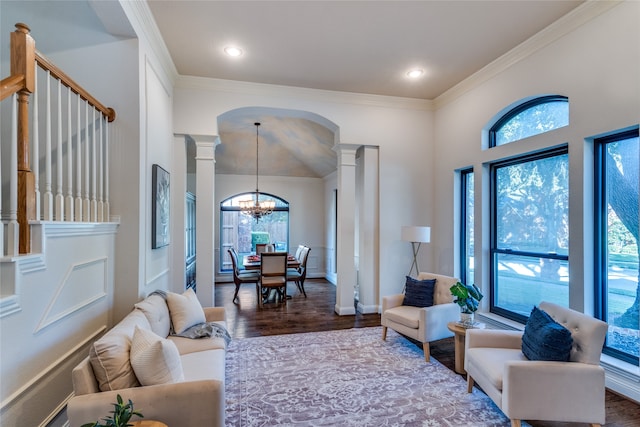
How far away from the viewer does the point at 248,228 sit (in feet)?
27.4

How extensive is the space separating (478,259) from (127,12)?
181 inches

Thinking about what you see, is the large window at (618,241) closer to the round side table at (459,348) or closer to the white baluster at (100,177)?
the round side table at (459,348)

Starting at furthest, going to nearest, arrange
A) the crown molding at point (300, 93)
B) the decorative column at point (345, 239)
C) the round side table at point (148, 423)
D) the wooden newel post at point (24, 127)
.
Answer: the decorative column at point (345, 239) → the crown molding at point (300, 93) → the wooden newel post at point (24, 127) → the round side table at point (148, 423)

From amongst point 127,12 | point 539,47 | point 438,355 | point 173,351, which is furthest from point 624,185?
point 127,12

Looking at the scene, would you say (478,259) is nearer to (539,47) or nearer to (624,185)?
(624,185)

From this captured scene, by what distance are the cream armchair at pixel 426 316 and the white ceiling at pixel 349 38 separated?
8.73 ft

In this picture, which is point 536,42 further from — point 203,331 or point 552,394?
point 203,331

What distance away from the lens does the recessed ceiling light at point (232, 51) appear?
3395mm

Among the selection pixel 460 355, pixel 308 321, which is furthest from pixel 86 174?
pixel 460 355

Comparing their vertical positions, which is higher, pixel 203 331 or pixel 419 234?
pixel 419 234

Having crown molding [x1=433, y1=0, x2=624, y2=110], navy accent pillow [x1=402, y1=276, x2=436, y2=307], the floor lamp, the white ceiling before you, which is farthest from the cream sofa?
crown molding [x1=433, y1=0, x2=624, y2=110]

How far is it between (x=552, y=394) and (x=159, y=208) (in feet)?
12.0

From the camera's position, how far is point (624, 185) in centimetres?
260

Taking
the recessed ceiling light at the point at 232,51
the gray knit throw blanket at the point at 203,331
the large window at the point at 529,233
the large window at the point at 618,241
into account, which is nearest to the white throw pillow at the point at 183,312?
the gray knit throw blanket at the point at 203,331
